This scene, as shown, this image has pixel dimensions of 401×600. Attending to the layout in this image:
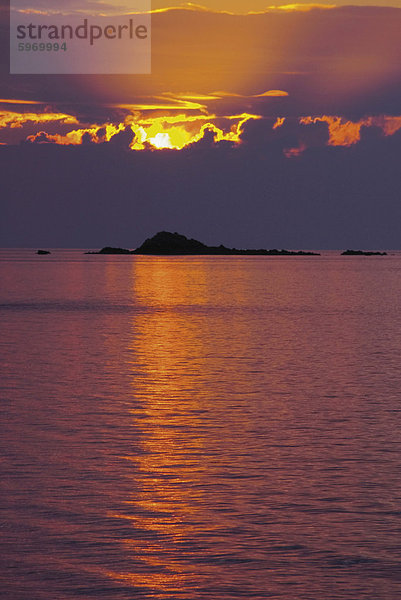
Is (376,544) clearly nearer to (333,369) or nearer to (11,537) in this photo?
(11,537)

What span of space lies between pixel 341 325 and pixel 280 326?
415 centimetres

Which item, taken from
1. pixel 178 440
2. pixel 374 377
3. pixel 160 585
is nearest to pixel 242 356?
pixel 374 377

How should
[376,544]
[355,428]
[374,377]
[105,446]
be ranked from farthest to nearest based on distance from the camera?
[374,377], [355,428], [105,446], [376,544]

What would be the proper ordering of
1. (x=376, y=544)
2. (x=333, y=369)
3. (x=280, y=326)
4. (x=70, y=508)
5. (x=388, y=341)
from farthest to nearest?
1. (x=280, y=326)
2. (x=388, y=341)
3. (x=333, y=369)
4. (x=70, y=508)
5. (x=376, y=544)

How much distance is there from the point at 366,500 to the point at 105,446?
7.03 m

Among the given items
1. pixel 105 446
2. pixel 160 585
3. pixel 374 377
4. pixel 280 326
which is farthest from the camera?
pixel 280 326

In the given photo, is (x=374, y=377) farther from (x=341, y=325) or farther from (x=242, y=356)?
(x=341, y=325)

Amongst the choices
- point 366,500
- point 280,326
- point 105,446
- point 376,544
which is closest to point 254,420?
point 105,446

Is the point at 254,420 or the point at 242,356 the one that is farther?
the point at 242,356

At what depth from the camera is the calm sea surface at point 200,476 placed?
13227 mm

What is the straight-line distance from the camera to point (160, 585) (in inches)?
505

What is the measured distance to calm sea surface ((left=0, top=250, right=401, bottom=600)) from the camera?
13227 millimetres

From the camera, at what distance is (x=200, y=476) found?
18.8m

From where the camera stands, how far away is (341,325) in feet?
209
